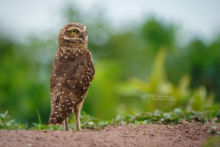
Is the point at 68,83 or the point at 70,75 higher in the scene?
the point at 70,75

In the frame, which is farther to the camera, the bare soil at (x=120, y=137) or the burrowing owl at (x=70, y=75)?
the burrowing owl at (x=70, y=75)

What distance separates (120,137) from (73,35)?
7.03ft

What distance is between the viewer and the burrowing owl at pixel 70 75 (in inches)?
223

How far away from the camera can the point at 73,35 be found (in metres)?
6.23

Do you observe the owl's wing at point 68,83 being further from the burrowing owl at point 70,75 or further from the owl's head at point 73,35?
the owl's head at point 73,35

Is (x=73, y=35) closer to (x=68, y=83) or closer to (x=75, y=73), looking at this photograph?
(x=75, y=73)

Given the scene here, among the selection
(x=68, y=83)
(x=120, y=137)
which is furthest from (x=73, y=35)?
(x=120, y=137)

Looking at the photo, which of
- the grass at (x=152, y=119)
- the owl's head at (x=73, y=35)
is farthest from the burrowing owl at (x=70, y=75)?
the grass at (x=152, y=119)

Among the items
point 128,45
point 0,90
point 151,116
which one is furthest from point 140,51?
point 151,116

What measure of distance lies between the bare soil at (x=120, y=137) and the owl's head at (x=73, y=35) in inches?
67.4

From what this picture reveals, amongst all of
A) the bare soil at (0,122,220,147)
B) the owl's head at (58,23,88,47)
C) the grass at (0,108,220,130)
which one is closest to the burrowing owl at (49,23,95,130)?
the owl's head at (58,23,88,47)

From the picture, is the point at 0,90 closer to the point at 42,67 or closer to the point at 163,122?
the point at 42,67

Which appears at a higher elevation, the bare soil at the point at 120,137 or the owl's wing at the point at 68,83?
the owl's wing at the point at 68,83

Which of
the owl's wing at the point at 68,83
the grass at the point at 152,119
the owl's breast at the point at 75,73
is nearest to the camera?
the owl's wing at the point at 68,83
